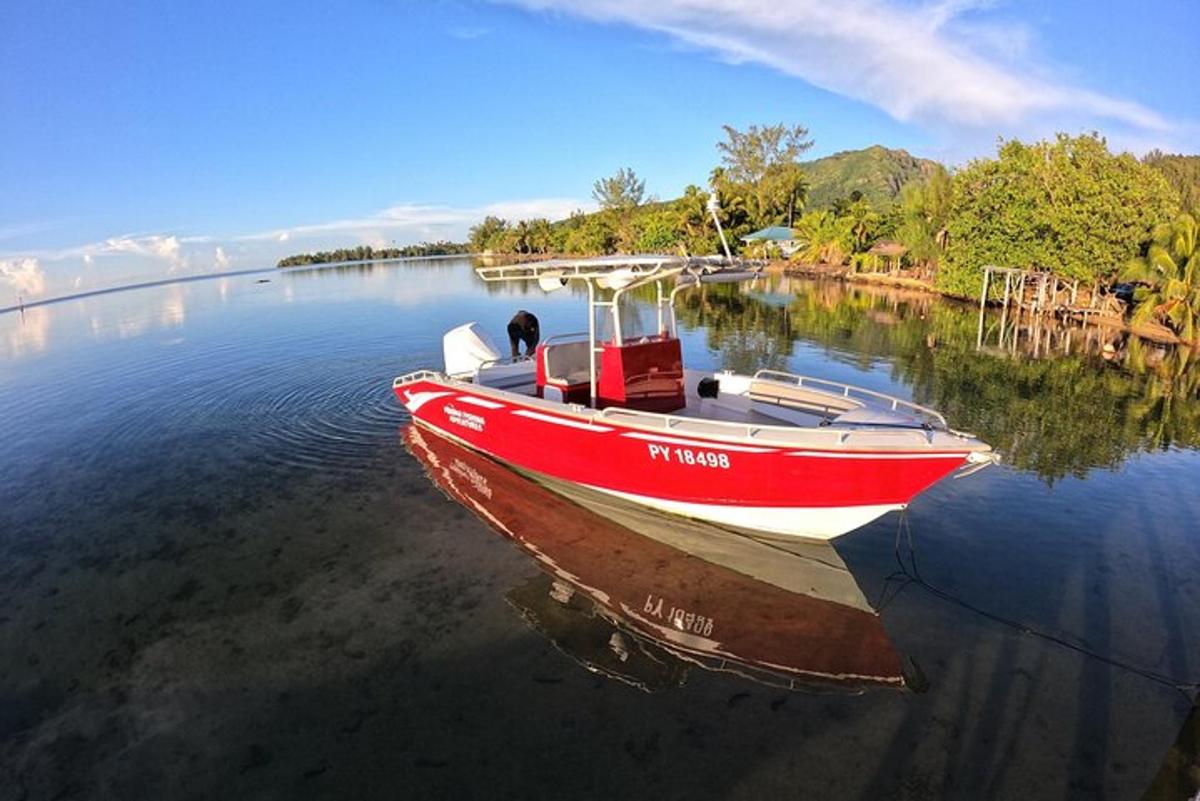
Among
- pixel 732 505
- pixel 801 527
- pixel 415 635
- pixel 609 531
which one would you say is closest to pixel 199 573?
pixel 415 635

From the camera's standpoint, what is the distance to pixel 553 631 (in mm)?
7363

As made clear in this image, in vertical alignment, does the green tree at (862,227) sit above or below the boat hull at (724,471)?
above

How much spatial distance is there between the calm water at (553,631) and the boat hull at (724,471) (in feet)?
2.15

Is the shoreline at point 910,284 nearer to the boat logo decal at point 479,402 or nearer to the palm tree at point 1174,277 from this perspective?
the palm tree at point 1174,277

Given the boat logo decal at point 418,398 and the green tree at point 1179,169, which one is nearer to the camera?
the boat logo decal at point 418,398

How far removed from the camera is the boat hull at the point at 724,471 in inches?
312

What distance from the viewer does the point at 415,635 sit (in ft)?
24.3

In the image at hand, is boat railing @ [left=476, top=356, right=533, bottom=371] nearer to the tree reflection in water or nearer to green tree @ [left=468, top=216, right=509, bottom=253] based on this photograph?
the tree reflection in water

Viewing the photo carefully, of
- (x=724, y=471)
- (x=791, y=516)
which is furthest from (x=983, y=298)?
(x=724, y=471)

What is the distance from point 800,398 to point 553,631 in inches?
240

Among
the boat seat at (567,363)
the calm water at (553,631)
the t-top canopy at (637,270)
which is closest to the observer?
the calm water at (553,631)

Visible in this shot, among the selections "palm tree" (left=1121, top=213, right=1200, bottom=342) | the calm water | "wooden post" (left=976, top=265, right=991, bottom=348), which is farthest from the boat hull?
"palm tree" (left=1121, top=213, right=1200, bottom=342)

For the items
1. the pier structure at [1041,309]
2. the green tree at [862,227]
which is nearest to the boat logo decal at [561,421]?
the pier structure at [1041,309]

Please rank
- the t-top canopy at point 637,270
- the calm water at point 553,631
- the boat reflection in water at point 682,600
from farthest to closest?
the t-top canopy at point 637,270 → the boat reflection in water at point 682,600 → the calm water at point 553,631
